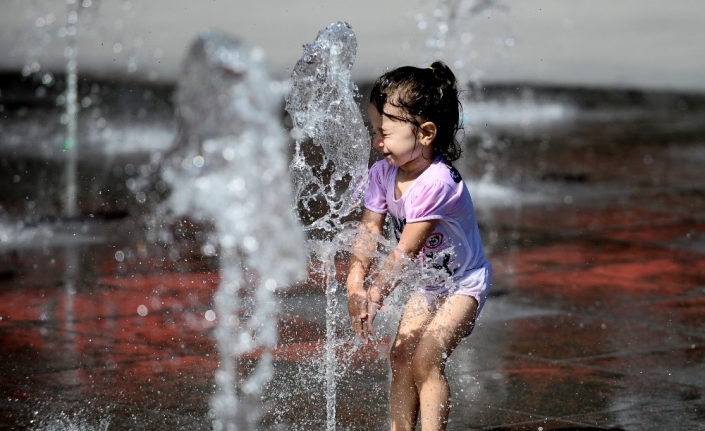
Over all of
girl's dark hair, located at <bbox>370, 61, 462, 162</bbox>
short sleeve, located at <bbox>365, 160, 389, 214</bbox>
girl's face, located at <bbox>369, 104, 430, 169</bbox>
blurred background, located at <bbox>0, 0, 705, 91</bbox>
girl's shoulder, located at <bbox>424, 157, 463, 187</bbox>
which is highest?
girl's dark hair, located at <bbox>370, 61, 462, 162</bbox>

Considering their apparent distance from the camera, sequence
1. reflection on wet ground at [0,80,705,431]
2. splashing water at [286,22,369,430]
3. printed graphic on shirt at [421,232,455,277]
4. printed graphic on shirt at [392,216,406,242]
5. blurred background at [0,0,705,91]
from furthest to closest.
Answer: blurred background at [0,0,705,91] → reflection on wet ground at [0,80,705,431] → splashing water at [286,22,369,430] → printed graphic on shirt at [392,216,406,242] → printed graphic on shirt at [421,232,455,277]

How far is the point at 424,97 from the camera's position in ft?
11.9

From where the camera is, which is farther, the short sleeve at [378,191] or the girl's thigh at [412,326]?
the short sleeve at [378,191]

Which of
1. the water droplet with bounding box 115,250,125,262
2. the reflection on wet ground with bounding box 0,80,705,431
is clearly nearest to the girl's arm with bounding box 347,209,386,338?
the reflection on wet ground with bounding box 0,80,705,431

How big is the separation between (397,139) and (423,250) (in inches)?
14.1

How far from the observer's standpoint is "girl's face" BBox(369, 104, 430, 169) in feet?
11.9

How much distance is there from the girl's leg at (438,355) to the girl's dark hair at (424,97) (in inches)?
19.7

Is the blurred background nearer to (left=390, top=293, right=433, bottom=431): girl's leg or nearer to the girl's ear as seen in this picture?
the girl's ear

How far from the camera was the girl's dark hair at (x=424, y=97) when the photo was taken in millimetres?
3625

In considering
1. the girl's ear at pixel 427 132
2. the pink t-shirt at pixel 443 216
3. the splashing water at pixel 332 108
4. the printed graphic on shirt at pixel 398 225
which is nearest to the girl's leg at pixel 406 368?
the pink t-shirt at pixel 443 216

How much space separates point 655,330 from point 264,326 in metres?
1.80

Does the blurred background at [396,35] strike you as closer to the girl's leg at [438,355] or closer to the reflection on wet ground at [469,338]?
the reflection on wet ground at [469,338]

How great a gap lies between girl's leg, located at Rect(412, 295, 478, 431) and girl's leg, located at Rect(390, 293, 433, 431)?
26 millimetres

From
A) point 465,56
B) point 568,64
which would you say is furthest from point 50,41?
point 568,64
